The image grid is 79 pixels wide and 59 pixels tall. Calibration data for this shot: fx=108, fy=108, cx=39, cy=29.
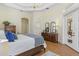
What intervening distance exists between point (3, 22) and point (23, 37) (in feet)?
1.82

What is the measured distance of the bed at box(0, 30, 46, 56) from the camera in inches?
84.2

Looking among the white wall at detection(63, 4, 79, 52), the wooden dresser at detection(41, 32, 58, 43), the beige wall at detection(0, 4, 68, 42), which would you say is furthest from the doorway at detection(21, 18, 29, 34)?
the white wall at detection(63, 4, 79, 52)

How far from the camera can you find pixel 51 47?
99.5 inches

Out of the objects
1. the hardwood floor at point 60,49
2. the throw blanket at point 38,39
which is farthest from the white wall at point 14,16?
the hardwood floor at point 60,49

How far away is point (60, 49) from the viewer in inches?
96.8

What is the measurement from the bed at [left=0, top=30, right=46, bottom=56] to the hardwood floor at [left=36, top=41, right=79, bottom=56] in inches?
5.7

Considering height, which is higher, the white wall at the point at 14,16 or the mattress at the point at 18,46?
the white wall at the point at 14,16

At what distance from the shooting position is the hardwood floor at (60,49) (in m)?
2.29

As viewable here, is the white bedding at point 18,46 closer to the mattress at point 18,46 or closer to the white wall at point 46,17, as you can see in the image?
the mattress at point 18,46

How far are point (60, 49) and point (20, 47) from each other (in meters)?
0.90

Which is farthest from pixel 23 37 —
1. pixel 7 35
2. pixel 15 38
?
pixel 7 35

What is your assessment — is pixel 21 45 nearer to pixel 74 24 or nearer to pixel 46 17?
pixel 46 17

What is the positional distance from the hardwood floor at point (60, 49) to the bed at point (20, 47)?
0.14 metres

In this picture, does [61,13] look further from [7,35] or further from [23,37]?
[7,35]
